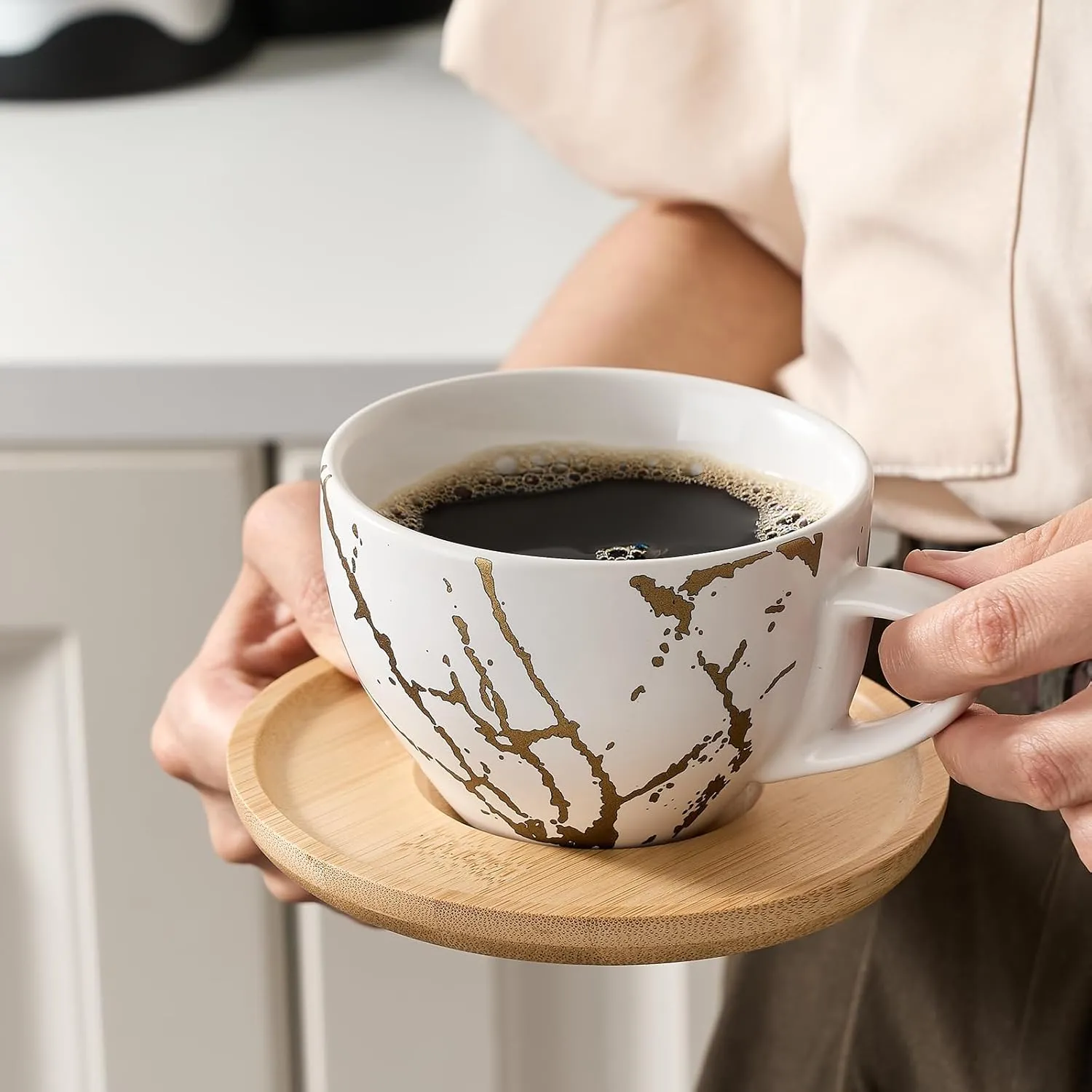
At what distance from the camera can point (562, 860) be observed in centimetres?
34

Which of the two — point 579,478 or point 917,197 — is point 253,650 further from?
point 917,197

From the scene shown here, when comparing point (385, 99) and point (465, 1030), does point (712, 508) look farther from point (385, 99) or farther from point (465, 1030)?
point (385, 99)

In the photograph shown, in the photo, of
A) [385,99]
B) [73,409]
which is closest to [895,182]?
[73,409]

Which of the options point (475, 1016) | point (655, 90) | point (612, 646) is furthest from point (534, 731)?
point (475, 1016)

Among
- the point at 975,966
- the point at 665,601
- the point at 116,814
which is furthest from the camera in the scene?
the point at 116,814

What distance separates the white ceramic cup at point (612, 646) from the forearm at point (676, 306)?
171 mm

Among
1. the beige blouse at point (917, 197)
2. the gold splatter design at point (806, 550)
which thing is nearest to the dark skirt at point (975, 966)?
the beige blouse at point (917, 197)

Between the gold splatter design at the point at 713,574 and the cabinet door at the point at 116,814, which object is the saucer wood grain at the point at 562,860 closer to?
the gold splatter design at the point at 713,574

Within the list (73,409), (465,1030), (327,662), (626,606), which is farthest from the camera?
(465,1030)

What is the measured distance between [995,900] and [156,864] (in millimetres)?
395

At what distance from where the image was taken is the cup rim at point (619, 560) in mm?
298

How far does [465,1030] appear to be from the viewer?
0.72 metres

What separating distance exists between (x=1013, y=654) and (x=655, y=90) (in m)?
0.33

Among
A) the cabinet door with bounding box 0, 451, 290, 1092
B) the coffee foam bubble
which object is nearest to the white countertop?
the cabinet door with bounding box 0, 451, 290, 1092
